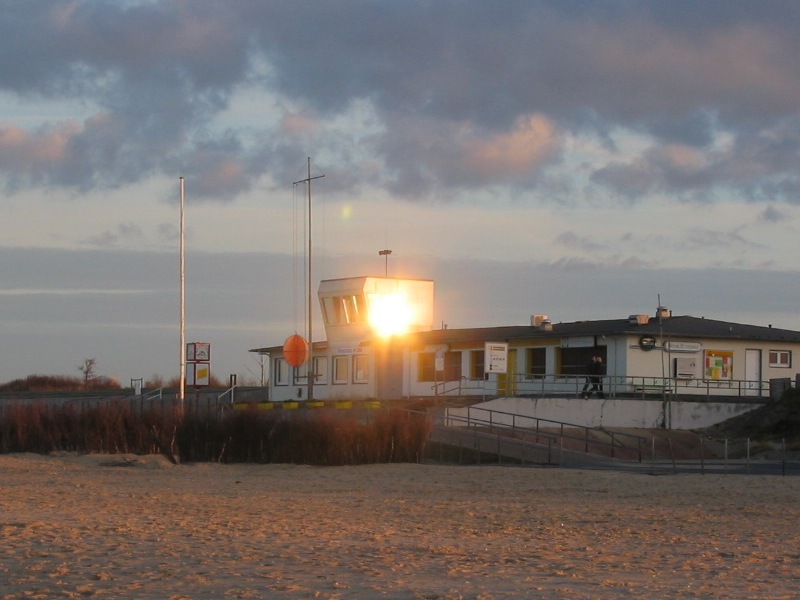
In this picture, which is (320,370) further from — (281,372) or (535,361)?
(535,361)

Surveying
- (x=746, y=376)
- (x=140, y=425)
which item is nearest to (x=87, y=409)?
(x=140, y=425)

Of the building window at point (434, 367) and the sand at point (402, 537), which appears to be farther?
the building window at point (434, 367)

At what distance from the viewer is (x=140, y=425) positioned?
3653cm

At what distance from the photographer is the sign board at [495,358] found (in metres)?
45.1

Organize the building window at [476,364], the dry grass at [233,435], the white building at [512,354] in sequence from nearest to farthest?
the dry grass at [233,435] → the white building at [512,354] → the building window at [476,364]

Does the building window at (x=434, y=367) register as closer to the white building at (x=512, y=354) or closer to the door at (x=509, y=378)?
the white building at (x=512, y=354)

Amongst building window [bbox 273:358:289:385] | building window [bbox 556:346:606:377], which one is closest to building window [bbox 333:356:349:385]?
building window [bbox 273:358:289:385]

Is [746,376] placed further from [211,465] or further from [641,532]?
[641,532]

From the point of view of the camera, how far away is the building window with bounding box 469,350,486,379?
51.3 m

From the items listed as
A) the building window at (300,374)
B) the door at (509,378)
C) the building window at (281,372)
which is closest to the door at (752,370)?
the door at (509,378)

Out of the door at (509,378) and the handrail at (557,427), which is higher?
the door at (509,378)

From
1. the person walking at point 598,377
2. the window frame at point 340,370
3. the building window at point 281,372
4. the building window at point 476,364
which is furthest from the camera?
the building window at point 281,372

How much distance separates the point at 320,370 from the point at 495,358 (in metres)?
14.4

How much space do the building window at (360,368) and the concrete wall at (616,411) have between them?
12874mm
